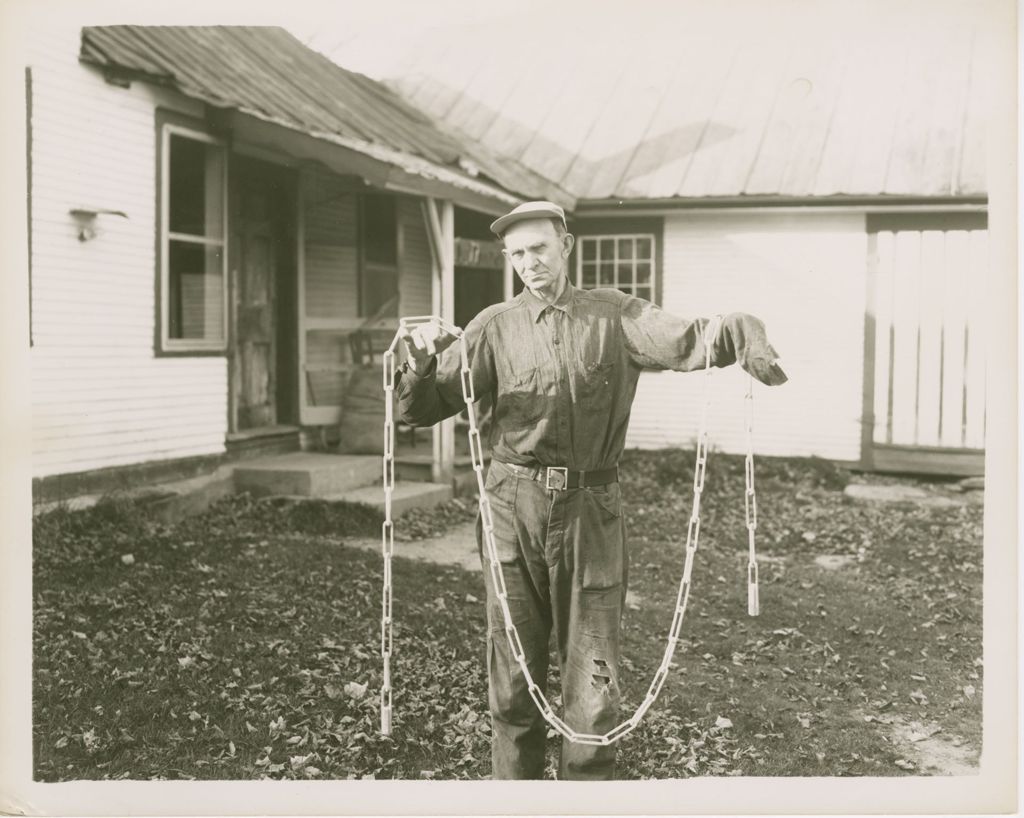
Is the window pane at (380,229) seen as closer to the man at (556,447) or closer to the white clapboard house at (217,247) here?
the white clapboard house at (217,247)

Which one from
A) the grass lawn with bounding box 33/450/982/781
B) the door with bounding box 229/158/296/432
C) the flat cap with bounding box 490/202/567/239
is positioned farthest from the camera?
the door with bounding box 229/158/296/432

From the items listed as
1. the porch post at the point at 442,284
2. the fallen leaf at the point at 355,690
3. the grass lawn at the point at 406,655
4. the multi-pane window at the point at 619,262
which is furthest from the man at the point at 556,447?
the multi-pane window at the point at 619,262

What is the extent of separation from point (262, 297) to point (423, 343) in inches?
280

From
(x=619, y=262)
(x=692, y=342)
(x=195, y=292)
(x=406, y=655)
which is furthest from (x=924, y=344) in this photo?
(x=692, y=342)

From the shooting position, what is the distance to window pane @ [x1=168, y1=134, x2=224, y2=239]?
28.1 ft

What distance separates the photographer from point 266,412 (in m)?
10.5

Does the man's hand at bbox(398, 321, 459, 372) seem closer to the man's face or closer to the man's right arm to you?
the man's right arm

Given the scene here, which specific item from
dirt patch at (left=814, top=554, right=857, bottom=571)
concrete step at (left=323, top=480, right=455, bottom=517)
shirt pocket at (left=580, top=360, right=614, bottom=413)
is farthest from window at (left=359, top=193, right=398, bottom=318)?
shirt pocket at (left=580, top=360, right=614, bottom=413)

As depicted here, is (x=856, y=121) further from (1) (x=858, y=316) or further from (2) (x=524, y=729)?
(2) (x=524, y=729)

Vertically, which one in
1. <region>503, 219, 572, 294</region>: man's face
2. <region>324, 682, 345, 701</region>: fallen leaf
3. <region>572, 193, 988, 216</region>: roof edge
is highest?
<region>572, 193, 988, 216</region>: roof edge

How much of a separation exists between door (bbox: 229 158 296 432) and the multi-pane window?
428 centimetres

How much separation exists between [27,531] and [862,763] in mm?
3843

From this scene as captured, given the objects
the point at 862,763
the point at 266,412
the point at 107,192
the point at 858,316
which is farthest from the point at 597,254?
the point at 862,763

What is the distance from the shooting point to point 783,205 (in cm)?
1248
